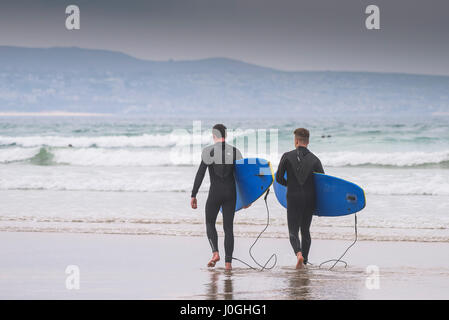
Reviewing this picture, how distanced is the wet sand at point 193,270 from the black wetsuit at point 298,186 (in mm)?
435

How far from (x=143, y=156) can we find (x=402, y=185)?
44.7 feet

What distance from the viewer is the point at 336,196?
6688mm

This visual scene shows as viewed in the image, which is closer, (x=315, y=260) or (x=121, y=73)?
(x=315, y=260)

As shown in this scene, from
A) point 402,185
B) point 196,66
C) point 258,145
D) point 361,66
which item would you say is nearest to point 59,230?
point 402,185

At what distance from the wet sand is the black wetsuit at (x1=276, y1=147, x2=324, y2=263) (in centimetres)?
44

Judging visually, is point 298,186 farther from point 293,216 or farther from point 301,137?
point 301,137

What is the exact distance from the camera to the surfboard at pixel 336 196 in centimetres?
661

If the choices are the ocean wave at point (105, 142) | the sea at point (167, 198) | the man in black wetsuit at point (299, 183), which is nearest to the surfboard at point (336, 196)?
the man in black wetsuit at point (299, 183)

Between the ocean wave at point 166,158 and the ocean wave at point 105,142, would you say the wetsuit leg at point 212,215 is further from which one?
the ocean wave at point 105,142

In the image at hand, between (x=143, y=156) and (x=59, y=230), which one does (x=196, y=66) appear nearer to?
(x=143, y=156)

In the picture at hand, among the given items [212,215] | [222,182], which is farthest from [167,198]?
[222,182]

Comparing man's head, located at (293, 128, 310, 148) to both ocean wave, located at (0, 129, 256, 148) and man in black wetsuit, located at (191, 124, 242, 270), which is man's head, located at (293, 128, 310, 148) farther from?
ocean wave, located at (0, 129, 256, 148)

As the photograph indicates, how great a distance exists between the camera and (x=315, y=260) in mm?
7102
